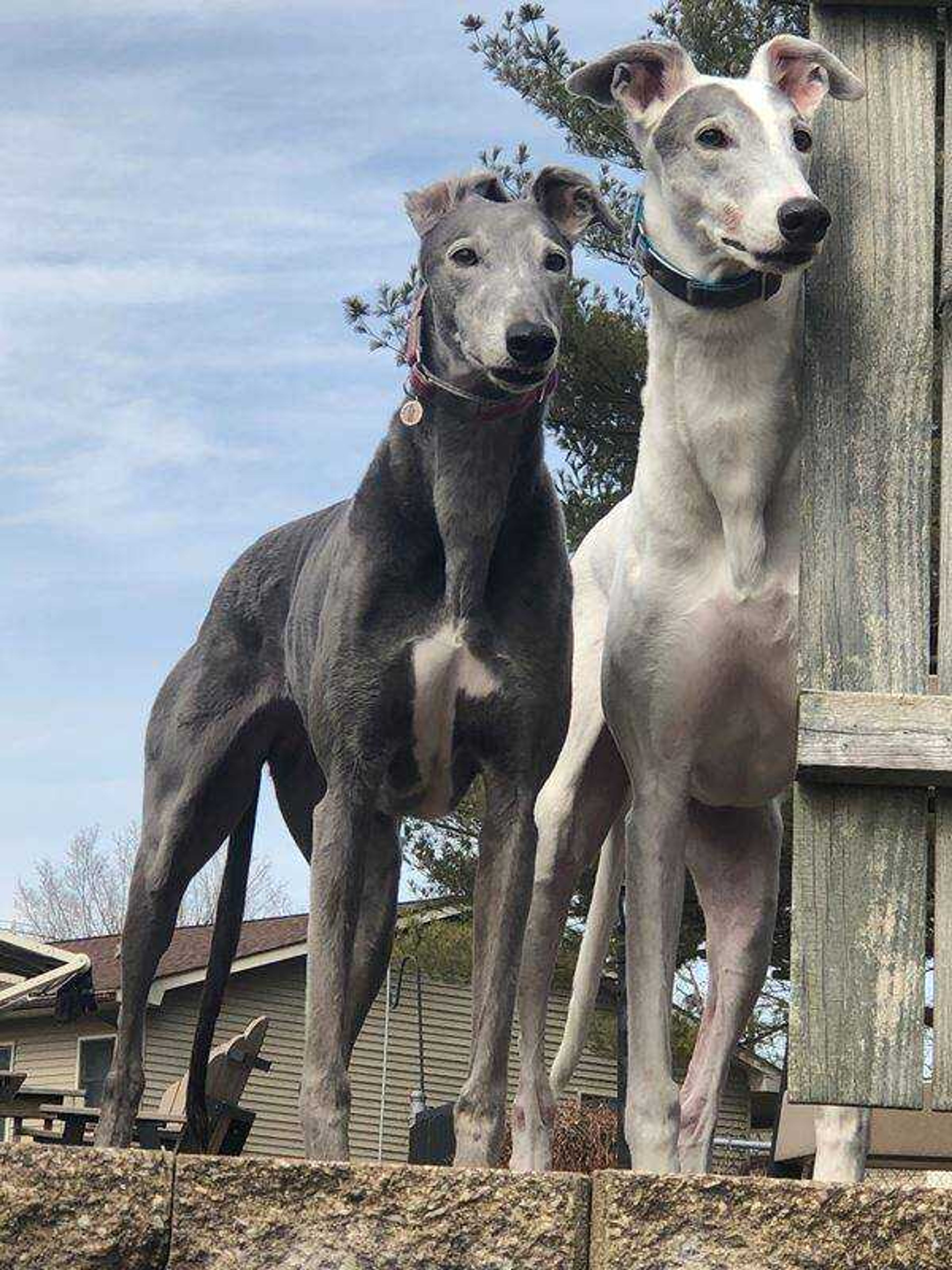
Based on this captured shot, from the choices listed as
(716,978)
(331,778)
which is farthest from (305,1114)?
(716,978)

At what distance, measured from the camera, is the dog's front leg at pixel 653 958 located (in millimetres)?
4973

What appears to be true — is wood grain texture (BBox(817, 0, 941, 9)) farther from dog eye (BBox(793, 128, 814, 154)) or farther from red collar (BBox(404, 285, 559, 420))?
red collar (BBox(404, 285, 559, 420))

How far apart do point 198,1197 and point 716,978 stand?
9.13ft

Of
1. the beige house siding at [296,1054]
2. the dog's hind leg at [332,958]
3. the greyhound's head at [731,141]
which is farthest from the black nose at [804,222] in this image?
the beige house siding at [296,1054]

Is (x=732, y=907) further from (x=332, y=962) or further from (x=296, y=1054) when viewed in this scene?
(x=296, y=1054)

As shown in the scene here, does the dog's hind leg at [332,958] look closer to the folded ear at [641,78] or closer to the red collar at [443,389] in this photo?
the red collar at [443,389]

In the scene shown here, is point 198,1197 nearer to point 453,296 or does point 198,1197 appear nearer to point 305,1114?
point 305,1114

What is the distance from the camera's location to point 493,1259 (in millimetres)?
3748

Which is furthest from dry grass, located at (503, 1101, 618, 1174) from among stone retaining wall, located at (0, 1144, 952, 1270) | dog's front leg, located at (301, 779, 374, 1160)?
stone retaining wall, located at (0, 1144, 952, 1270)

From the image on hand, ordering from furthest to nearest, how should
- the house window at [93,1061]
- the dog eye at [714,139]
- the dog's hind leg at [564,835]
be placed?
the house window at [93,1061] → the dog's hind leg at [564,835] → the dog eye at [714,139]

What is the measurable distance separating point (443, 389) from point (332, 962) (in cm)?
141

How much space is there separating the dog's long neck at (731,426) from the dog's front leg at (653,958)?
57 cm

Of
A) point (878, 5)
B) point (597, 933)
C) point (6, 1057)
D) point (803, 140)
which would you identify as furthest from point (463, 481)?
point (6, 1057)

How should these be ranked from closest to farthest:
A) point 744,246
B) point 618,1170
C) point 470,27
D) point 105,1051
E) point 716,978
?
point 618,1170, point 744,246, point 716,978, point 470,27, point 105,1051
